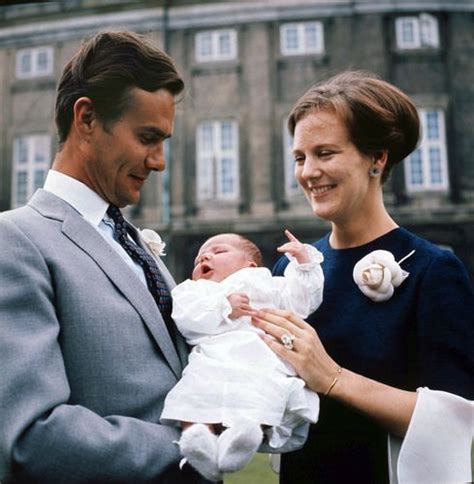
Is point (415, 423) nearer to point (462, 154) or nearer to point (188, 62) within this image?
point (462, 154)

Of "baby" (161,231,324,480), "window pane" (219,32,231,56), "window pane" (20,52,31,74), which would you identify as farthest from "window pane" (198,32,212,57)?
"baby" (161,231,324,480)

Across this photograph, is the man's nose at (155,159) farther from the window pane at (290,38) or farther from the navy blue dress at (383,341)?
the window pane at (290,38)

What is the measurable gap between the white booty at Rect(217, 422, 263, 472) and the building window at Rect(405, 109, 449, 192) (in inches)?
257

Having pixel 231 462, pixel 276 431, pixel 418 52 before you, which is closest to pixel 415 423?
pixel 276 431

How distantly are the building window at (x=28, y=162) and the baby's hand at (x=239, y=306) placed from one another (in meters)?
6.89

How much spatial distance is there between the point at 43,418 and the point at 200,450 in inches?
10.8

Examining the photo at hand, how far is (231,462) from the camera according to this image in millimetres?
1140

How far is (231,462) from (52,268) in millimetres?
478

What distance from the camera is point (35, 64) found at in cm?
801

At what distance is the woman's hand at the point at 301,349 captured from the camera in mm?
1338

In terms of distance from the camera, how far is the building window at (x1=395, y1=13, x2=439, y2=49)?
7.36 meters

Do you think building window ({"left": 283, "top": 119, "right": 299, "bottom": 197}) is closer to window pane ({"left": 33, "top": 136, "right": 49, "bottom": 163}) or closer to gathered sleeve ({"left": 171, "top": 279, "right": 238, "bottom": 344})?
window pane ({"left": 33, "top": 136, "right": 49, "bottom": 163})

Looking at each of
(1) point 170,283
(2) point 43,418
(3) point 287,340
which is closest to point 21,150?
(1) point 170,283

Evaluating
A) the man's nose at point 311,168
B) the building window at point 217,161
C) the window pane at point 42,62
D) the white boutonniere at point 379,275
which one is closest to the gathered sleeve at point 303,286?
the white boutonniere at point 379,275
